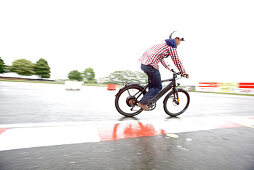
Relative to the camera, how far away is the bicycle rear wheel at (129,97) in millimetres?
4109

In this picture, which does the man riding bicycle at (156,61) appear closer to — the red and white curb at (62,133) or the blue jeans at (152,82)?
the blue jeans at (152,82)

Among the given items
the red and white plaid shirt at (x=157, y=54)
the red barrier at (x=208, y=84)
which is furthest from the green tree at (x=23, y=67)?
the red and white plaid shirt at (x=157, y=54)

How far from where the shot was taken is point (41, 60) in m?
84.8

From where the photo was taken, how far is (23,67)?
80438 mm

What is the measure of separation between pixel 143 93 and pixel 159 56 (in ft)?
3.46

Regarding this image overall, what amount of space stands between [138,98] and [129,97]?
24 cm

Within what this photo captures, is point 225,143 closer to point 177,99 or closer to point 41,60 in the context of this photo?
point 177,99

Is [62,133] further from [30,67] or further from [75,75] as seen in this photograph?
[75,75]

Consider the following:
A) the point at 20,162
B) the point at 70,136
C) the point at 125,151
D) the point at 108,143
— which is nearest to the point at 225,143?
the point at 125,151

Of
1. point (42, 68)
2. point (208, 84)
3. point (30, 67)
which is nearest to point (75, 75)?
point (42, 68)

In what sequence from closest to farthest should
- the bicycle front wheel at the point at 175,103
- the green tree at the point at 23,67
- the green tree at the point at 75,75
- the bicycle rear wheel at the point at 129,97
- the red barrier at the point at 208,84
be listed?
the bicycle rear wheel at the point at 129,97
the bicycle front wheel at the point at 175,103
the red barrier at the point at 208,84
the green tree at the point at 23,67
the green tree at the point at 75,75

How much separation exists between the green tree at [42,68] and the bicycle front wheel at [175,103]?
91.5m

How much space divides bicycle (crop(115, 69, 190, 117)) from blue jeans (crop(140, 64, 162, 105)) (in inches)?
5.2

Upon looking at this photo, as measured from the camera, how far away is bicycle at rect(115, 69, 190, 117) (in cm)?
411
